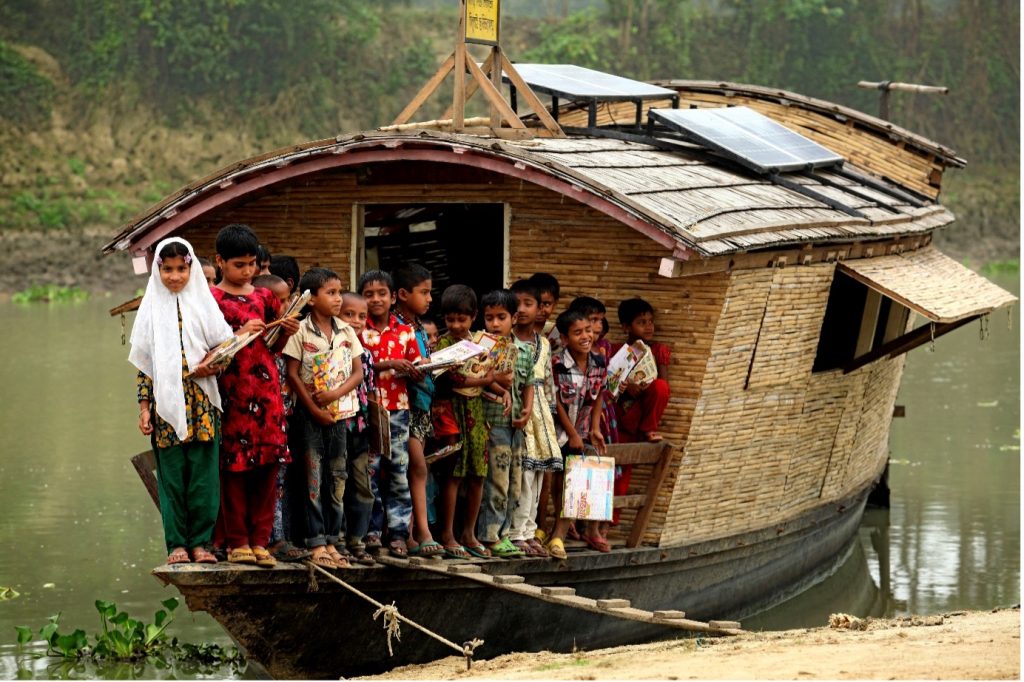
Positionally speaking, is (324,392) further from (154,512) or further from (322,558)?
(154,512)

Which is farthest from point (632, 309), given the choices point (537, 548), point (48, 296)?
point (48, 296)

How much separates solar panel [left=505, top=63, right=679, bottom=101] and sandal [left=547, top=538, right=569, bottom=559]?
11.9 feet

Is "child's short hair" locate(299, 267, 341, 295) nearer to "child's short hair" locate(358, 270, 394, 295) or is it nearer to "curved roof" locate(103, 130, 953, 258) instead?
"child's short hair" locate(358, 270, 394, 295)

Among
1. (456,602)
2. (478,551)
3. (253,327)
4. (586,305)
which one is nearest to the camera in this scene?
(253,327)

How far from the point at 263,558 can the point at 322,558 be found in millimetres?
292

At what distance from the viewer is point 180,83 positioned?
3353 cm

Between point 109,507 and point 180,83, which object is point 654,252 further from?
point 180,83

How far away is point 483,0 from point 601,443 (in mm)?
2962

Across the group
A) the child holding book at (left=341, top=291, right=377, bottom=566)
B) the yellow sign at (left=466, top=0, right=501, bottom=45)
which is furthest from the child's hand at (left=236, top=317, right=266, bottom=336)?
the yellow sign at (left=466, top=0, right=501, bottom=45)

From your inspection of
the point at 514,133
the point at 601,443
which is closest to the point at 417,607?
the point at 601,443

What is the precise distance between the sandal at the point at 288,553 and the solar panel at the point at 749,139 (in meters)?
4.17

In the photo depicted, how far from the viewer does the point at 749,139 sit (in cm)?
1012

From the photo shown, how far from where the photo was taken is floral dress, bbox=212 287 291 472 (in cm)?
625

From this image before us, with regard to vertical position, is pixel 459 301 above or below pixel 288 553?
above
